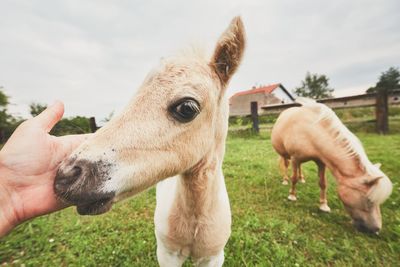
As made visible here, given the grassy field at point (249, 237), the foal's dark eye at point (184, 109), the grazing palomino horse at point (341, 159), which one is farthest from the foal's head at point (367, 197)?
the foal's dark eye at point (184, 109)

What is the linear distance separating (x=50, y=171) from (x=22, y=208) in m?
0.30

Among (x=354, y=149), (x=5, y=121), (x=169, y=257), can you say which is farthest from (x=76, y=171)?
(x=5, y=121)

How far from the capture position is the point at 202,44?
1763mm

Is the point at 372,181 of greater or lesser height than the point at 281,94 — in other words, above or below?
below

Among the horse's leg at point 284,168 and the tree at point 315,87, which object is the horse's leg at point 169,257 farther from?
the tree at point 315,87

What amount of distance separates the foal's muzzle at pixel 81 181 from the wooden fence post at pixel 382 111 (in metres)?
10.7

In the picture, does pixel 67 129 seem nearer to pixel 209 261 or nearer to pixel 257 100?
pixel 209 261

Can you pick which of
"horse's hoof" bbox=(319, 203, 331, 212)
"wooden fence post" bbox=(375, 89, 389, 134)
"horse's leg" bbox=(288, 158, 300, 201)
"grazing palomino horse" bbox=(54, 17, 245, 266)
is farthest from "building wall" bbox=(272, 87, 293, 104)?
"grazing palomino horse" bbox=(54, 17, 245, 266)

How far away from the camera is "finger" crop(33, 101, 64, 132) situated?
5.52 ft

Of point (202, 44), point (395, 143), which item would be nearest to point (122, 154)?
point (202, 44)

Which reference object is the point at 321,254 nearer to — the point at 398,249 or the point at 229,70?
the point at 398,249

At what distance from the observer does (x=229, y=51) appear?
1.57 m

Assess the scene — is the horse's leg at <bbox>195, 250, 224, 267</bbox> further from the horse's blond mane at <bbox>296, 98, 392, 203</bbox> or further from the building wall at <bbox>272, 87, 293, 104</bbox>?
the building wall at <bbox>272, 87, 293, 104</bbox>

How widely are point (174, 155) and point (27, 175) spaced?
1.09m
